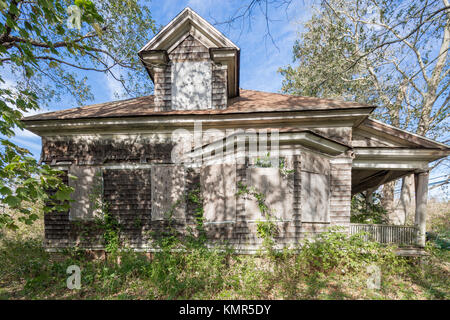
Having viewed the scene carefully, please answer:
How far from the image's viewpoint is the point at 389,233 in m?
6.70

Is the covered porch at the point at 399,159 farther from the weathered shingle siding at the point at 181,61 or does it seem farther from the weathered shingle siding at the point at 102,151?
the weathered shingle siding at the point at 102,151

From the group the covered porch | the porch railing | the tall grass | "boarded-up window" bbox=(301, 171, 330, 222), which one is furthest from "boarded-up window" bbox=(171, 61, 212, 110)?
the porch railing

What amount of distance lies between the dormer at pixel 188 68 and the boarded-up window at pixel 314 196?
159 inches

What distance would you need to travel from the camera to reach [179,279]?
5.72 m

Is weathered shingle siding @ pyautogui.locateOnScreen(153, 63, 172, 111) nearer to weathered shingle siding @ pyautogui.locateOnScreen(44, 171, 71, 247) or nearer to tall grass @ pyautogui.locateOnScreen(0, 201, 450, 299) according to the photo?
weathered shingle siding @ pyautogui.locateOnScreen(44, 171, 71, 247)

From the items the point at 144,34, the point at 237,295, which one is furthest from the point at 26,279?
the point at 144,34

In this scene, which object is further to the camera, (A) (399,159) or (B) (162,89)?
(B) (162,89)

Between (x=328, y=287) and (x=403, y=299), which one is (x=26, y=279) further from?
(x=403, y=299)

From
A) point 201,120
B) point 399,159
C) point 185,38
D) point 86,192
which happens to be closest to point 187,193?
point 201,120

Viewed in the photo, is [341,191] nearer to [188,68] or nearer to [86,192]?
[188,68]

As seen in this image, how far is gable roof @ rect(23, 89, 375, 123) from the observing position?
23.5 ft

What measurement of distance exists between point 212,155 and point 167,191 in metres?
2.15

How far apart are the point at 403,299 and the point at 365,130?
16.9 ft

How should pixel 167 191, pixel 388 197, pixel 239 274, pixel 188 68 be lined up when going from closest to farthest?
pixel 239 274
pixel 167 191
pixel 188 68
pixel 388 197
